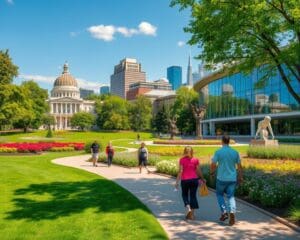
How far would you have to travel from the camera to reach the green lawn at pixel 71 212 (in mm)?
7728

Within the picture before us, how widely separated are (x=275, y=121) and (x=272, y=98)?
4661 millimetres

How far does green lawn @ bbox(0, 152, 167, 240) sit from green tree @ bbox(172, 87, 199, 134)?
80.6 metres

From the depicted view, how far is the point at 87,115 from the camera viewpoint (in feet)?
407

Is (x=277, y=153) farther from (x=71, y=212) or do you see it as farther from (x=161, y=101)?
(x=161, y=101)

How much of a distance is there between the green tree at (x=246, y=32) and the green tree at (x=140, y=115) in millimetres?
103417

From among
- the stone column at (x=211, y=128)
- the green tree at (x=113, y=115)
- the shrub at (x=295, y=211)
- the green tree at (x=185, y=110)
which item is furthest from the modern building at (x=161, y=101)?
the shrub at (x=295, y=211)

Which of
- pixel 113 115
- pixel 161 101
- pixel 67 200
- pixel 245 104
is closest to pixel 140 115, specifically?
pixel 113 115

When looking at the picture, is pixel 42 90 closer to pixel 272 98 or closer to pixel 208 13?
pixel 272 98

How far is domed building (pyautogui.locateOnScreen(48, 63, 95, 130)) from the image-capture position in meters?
158

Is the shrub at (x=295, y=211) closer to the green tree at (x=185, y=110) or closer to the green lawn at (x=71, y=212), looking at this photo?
the green lawn at (x=71, y=212)

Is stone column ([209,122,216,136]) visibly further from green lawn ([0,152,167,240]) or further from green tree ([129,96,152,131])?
green lawn ([0,152,167,240])

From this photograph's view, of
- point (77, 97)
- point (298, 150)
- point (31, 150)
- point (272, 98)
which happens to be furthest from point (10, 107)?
point (77, 97)

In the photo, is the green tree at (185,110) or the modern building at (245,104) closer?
the modern building at (245,104)

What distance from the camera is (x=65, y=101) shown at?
15825 cm
